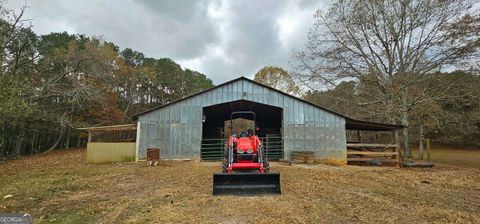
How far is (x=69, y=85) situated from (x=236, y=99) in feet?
41.4

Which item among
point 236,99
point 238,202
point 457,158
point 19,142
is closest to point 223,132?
point 236,99

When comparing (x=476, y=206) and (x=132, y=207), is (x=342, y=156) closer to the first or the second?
(x=476, y=206)

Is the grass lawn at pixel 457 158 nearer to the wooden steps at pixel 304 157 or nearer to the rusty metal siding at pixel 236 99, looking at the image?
the rusty metal siding at pixel 236 99

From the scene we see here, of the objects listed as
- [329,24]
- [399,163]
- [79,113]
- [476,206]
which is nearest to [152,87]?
[79,113]

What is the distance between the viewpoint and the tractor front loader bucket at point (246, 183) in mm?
6602

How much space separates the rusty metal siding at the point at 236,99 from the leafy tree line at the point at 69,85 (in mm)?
5351

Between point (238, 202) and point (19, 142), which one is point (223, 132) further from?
point (19, 142)

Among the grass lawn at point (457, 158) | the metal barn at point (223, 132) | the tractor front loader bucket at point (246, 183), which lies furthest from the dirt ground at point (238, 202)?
the grass lawn at point (457, 158)

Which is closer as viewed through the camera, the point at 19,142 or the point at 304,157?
the point at 304,157

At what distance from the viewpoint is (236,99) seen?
15883mm

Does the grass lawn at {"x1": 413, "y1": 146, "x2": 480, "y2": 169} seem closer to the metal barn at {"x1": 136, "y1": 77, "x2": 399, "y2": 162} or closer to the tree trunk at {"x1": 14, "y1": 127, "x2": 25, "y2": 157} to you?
the metal barn at {"x1": 136, "y1": 77, "x2": 399, "y2": 162}

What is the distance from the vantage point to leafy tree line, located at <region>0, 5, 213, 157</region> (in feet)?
54.5

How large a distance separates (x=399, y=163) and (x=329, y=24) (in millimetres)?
9397

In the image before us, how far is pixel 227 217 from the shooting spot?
16.1ft
